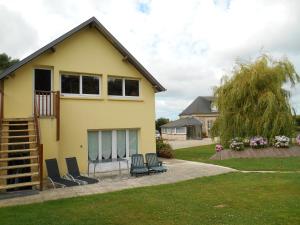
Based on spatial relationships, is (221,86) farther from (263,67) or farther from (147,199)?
(147,199)

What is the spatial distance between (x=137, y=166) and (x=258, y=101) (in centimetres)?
1224

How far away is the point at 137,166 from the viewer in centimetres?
1625

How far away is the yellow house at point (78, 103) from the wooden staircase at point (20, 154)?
37 millimetres

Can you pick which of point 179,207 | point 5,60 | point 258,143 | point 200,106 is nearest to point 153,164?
point 179,207

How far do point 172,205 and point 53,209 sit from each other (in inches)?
130

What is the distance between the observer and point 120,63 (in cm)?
1878

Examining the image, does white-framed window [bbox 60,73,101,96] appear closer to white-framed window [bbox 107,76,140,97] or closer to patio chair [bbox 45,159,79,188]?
white-framed window [bbox 107,76,140,97]

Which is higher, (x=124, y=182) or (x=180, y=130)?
(x=180, y=130)

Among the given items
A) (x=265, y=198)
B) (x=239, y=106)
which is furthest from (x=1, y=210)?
(x=239, y=106)

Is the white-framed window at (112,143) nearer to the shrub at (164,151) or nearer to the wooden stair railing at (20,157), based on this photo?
the wooden stair railing at (20,157)

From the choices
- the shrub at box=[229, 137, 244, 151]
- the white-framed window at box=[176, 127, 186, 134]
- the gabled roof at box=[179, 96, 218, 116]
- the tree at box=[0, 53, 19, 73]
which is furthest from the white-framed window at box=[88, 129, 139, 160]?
the gabled roof at box=[179, 96, 218, 116]

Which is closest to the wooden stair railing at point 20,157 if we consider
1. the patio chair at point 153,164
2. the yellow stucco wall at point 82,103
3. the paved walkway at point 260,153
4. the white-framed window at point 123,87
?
the yellow stucco wall at point 82,103

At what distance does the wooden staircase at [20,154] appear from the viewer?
39.8ft

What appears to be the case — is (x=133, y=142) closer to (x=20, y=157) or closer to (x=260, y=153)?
(x=20, y=157)
